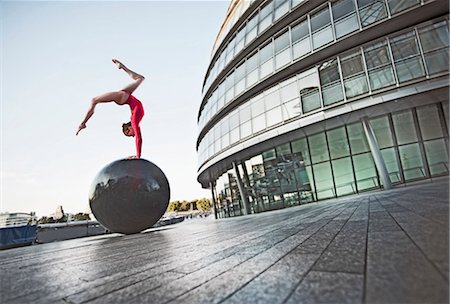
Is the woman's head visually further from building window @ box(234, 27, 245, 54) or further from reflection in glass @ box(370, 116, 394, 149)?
building window @ box(234, 27, 245, 54)

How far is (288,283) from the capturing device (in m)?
1.33

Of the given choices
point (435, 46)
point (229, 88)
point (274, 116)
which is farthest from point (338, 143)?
point (229, 88)

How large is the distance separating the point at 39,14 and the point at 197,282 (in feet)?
41.0

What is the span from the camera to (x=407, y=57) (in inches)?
516

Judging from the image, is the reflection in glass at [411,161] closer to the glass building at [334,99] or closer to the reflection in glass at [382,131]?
the glass building at [334,99]

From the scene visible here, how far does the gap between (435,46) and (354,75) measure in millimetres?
3971

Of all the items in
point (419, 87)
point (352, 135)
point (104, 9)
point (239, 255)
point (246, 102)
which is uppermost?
point (104, 9)

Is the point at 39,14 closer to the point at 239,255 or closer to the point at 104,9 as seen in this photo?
the point at 104,9

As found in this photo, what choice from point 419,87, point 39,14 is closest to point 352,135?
point 419,87

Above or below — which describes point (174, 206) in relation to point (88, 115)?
below

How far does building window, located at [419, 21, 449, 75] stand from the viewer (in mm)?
12438

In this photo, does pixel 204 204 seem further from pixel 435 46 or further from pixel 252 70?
pixel 435 46

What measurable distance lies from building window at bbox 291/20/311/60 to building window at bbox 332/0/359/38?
5.60 feet

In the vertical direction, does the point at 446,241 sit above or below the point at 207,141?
below
